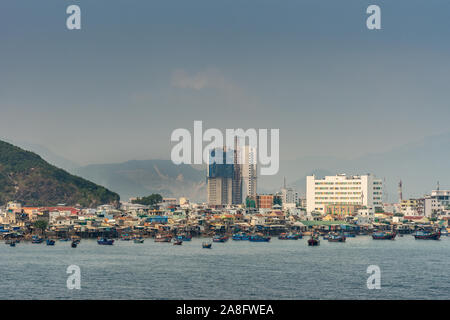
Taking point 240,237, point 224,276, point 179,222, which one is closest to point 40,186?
point 179,222

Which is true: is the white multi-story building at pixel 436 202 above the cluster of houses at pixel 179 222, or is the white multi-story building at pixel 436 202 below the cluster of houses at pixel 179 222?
above

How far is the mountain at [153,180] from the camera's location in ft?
585

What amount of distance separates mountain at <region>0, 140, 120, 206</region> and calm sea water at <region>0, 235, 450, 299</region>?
58.9 m

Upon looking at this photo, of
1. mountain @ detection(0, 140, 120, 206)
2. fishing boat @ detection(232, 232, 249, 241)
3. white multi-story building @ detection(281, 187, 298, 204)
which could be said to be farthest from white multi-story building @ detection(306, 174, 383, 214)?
white multi-story building @ detection(281, 187, 298, 204)

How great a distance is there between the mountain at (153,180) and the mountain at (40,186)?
227 feet

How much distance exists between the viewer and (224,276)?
86.9 ft

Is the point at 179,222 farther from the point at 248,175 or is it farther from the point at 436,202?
the point at 248,175

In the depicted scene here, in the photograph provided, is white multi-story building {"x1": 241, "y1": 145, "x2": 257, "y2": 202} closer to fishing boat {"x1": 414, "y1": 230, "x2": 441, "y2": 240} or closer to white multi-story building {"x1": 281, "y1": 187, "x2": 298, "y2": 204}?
white multi-story building {"x1": 281, "y1": 187, "x2": 298, "y2": 204}

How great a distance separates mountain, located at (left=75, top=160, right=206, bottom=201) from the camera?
585 feet

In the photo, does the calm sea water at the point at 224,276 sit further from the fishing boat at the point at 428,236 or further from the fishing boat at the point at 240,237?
the fishing boat at the point at 428,236

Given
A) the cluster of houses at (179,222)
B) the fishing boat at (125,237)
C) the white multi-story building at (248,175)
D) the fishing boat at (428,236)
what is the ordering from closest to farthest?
the fishing boat at (125,237) < the fishing boat at (428,236) < the cluster of houses at (179,222) < the white multi-story building at (248,175)

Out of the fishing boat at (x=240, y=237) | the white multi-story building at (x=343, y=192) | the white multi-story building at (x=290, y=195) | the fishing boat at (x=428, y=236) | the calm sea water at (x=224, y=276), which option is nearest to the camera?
the calm sea water at (x=224, y=276)

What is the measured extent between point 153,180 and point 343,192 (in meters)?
108

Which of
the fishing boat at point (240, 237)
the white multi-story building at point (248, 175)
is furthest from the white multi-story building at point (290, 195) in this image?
the fishing boat at point (240, 237)
